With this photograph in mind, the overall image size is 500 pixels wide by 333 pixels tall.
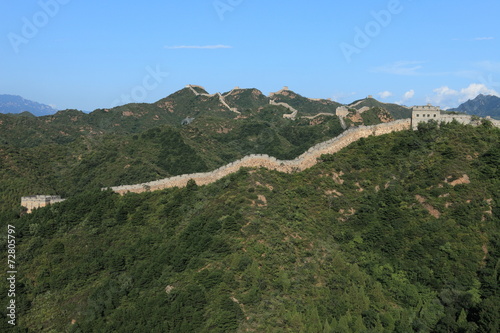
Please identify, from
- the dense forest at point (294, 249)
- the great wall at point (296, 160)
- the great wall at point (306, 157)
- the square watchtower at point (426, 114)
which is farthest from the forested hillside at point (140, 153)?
the square watchtower at point (426, 114)

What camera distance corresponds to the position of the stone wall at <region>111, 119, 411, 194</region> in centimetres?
4041

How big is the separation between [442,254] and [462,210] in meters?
4.15

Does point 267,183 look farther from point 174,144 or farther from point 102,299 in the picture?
point 174,144

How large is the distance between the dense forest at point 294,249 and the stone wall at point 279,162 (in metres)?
0.97

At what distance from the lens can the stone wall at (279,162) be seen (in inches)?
1591

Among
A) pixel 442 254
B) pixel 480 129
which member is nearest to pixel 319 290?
pixel 442 254

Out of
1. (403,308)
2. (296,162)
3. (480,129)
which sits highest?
(480,129)

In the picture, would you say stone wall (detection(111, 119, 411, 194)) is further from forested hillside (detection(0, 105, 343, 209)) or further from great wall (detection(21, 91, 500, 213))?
forested hillside (detection(0, 105, 343, 209))

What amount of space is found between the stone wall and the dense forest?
973mm

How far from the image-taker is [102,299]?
3011 centimetres

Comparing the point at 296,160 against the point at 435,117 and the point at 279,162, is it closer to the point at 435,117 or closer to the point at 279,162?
the point at 279,162

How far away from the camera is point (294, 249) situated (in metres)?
30.5

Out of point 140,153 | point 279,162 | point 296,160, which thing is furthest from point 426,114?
point 140,153

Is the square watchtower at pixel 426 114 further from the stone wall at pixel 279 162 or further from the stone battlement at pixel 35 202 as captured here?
the stone battlement at pixel 35 202
